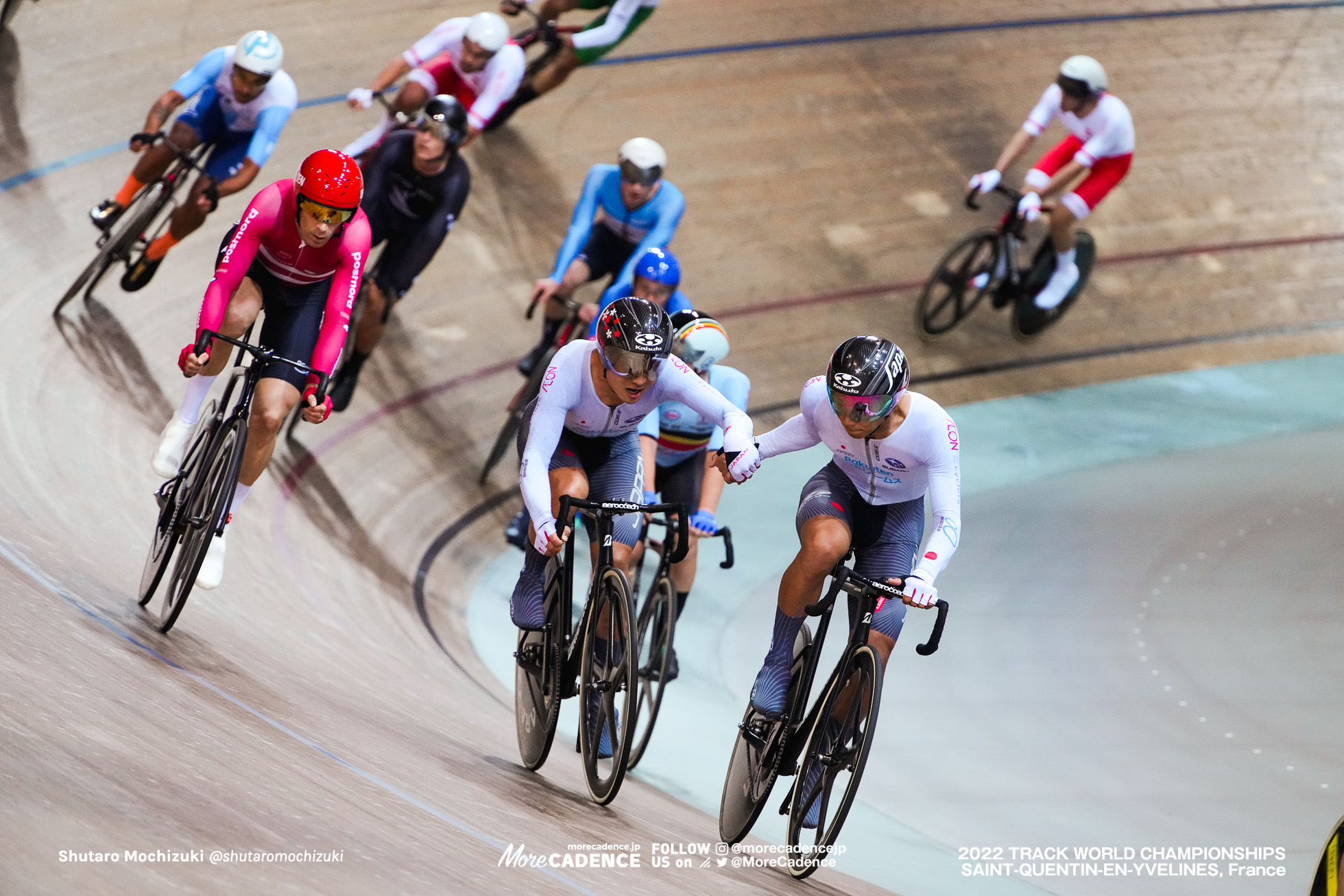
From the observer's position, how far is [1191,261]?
9414mm

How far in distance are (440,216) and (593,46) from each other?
2.57 m

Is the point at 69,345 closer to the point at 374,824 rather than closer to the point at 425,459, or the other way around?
the point at 425,459

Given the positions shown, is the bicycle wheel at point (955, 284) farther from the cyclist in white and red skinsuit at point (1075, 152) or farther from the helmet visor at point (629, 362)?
the helmet visor at point (629, 362)

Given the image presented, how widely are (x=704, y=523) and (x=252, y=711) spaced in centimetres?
162

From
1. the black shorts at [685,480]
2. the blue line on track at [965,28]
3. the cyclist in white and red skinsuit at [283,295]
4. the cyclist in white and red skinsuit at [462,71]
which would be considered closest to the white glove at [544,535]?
the cyclist in white and red skinsuit at [283,295]

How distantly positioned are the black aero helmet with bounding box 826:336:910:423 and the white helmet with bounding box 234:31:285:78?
10.9 ft

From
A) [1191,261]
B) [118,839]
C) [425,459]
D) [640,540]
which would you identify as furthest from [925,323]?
[118,839]

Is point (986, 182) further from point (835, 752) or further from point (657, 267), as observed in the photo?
point (835, 752)

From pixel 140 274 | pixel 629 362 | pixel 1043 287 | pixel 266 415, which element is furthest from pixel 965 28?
pixel 266 415

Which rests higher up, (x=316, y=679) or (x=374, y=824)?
(x=374, y=824)

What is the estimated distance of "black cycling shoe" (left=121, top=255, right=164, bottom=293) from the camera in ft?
20.3

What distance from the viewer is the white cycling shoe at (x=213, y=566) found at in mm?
3977

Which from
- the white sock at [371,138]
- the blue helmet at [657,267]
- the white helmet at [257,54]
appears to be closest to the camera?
the blue helmet at [657,267]

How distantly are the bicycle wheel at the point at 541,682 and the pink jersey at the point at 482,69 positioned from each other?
3.60 meters
